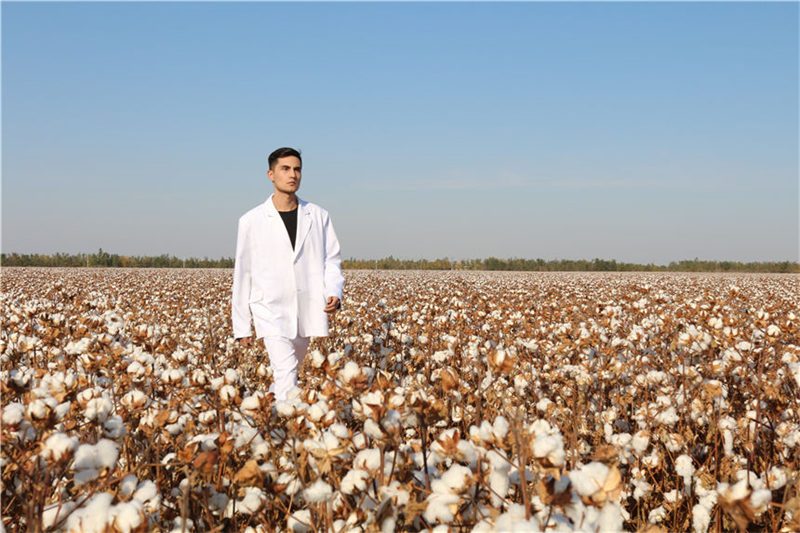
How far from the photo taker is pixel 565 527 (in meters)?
1.41

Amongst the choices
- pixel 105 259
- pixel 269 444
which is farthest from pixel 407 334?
pixel 105 259

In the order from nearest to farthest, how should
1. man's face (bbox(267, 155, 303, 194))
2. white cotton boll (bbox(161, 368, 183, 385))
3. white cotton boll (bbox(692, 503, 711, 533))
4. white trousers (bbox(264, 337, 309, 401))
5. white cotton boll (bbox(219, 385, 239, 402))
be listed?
white cotton boll (bbox(219, 385, 239, 402)) < white cotton boll (bbox(161, 368, 183, 385)) < white cotton boll (bbox(692, 503, 711, 533)) < white trousers (bbox(264, 337, 309, 401)) < man's face (bbox(267, 155, 303, 194))

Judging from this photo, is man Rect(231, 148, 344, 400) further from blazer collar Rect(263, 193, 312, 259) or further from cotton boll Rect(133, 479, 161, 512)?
cotton boll Rect(133, 479, 161, 512)

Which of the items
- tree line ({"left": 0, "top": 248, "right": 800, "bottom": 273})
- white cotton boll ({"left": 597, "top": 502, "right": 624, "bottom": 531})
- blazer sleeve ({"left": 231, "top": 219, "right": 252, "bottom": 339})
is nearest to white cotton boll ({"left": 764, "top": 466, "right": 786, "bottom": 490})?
white cotton boll ({"left": 597, "top": 502, "right": 624, "bottom": 531})

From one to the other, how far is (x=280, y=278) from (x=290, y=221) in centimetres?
54

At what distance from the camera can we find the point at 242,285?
4898 millimetres

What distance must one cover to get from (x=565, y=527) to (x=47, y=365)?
14.8 feet

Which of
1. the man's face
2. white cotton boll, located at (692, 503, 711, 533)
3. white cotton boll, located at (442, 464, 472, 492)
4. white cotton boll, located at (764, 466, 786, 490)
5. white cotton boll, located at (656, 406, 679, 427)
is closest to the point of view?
white cotton boll, located at (442, 464, 472, 492)

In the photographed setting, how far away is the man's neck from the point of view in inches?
189

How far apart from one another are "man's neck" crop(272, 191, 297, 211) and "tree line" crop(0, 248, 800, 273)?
52.0 meters

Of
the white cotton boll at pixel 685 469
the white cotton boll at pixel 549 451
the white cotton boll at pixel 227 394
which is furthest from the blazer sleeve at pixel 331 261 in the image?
the white cotton boll at pixel 549 451

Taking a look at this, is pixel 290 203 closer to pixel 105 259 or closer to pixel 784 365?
pixel 784 365

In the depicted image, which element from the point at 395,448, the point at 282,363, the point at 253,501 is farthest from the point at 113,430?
the point at 282,363

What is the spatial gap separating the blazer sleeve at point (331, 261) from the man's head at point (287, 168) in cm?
55
